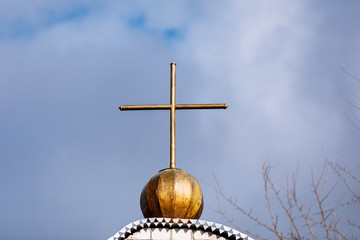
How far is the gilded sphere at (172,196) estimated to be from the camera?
28.0 ft

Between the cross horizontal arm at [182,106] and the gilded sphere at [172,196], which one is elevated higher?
the cross horizontal arm at [182,106]

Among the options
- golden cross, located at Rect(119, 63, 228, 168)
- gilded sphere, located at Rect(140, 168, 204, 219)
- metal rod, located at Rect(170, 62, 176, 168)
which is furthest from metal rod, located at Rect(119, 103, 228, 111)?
gilded sphere, located at Rect(140, 168, 204, 219)

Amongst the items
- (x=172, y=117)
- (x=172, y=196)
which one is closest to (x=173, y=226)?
(x=172, y=196)

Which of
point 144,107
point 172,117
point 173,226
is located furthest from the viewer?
point 144,107

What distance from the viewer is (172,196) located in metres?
8.52

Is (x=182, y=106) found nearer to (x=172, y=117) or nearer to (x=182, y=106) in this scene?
(x=182, y=106)

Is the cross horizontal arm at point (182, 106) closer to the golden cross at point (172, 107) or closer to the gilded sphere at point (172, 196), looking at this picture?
the golden cross at point (172, 107)

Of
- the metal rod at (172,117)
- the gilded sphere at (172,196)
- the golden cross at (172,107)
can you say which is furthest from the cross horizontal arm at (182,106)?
the gilded sphere at (172,196)

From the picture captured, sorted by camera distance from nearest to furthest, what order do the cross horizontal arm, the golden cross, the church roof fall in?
the church roof → the golden cross → the cross horizontal arm

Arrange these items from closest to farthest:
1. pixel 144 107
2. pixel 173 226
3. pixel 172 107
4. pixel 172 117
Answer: pixel 173 226 → pixel 172 117 → pixel 172 107 → pixel 144 107

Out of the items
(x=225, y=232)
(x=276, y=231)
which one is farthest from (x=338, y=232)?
(x=225, y=232)

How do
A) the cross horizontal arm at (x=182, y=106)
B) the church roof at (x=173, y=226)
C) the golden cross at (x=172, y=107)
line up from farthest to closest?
the cross horizontal arm at (x=182, y=106), the golden cross at (x=172, y=107), the church roof at (x=173, y=226)

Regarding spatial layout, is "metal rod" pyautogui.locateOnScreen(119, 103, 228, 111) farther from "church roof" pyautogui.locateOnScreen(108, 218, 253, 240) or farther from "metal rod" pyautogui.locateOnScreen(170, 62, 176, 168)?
"church roof" pyautogui.locateOnScreen(108, 218, 253, 240)

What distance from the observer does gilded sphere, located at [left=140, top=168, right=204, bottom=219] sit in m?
8.55
